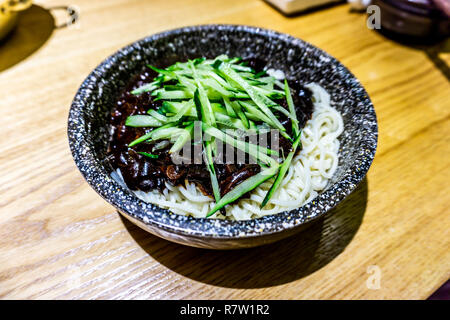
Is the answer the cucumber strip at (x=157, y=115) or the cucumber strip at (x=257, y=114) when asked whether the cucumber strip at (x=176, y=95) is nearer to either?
the cucumber strip at (x=157, y=115)

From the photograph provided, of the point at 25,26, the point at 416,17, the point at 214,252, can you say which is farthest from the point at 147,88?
the point at 416,17

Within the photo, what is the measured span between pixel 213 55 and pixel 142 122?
0.80m

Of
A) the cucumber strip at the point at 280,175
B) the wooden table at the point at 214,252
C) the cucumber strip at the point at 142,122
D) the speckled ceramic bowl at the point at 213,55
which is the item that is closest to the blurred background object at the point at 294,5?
the wooden table at the point at 214,252

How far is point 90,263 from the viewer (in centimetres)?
140

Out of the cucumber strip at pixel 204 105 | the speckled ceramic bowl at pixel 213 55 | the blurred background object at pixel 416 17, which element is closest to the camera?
the speckled ceramic bowl at pixel 213 55

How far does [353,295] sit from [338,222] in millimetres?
333

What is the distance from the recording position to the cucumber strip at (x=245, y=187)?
1.33 metres

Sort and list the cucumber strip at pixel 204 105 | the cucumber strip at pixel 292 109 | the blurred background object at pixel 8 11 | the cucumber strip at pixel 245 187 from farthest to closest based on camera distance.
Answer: the blurred background object at pixel 8 11 < the cucumber strip at pixel 292 109 < the cucumber strip at pixel 204 105 < the cucumber strip at pixel 245 187

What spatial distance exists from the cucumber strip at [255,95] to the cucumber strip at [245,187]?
0.21 m

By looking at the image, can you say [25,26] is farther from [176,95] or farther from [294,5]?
[294,5]

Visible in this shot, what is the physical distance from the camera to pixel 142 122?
1.51 meters

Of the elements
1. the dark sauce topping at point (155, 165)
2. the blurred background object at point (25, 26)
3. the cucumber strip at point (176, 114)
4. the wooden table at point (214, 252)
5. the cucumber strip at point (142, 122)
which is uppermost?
the blurred background object at point (25, 26)
